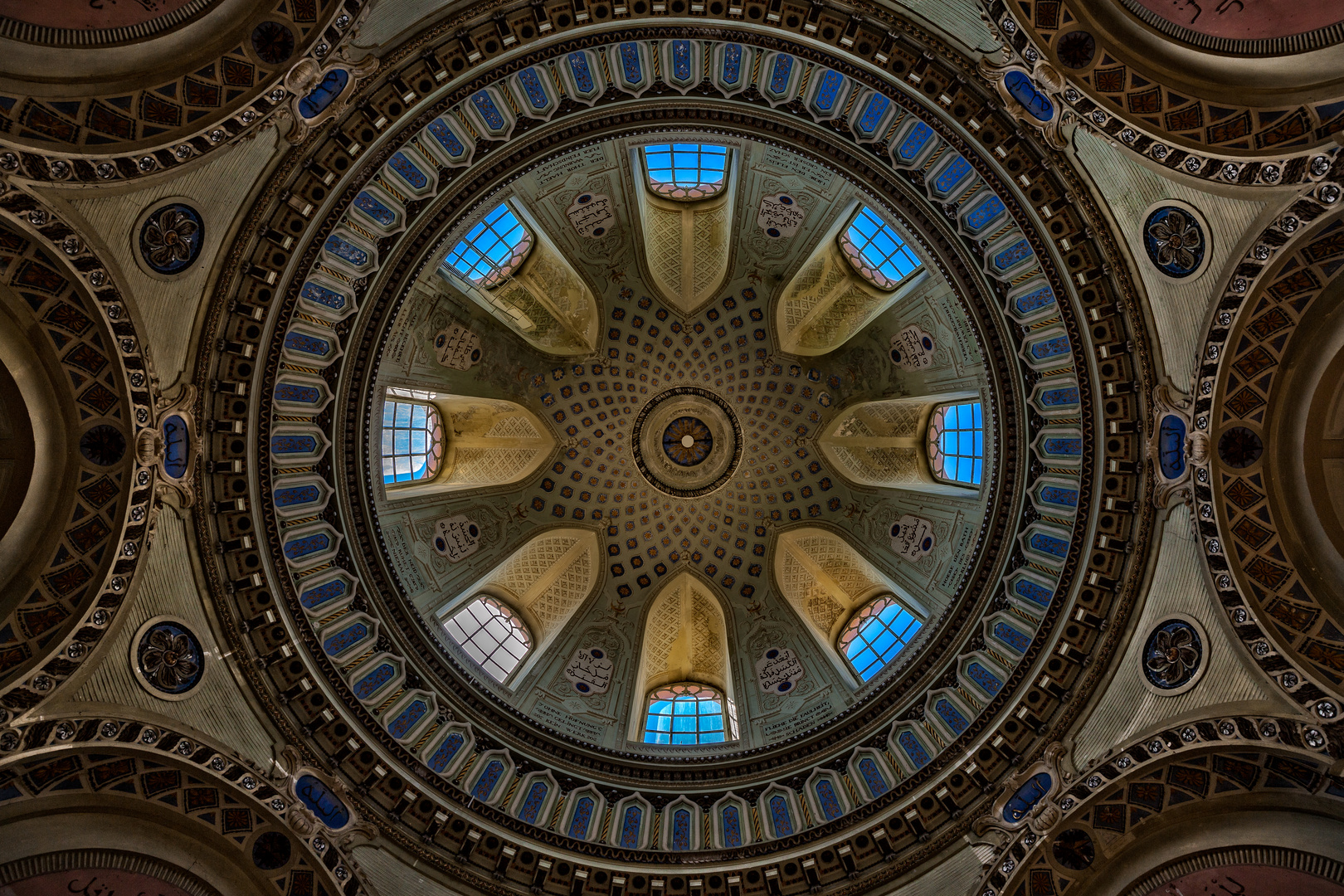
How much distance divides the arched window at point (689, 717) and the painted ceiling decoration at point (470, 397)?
0.83 feet

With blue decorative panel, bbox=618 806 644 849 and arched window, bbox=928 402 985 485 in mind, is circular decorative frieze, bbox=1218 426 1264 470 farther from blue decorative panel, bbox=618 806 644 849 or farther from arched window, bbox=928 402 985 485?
blue decorative panel, bbox=618 806 644 849

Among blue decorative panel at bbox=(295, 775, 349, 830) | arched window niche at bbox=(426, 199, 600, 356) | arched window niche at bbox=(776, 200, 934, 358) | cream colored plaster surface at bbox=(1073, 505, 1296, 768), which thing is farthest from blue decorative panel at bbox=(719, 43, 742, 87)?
blue decorative panel at bbox=(295, 775, 349, 830)

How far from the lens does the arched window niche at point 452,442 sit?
2128 centimetres

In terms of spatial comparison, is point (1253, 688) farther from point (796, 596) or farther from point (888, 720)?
point (796, 596)

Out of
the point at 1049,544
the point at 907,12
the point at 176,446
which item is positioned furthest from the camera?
the point at 1049,544

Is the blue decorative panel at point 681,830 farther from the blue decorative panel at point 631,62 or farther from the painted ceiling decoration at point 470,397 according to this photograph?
the blue decorative panel at point 631,62

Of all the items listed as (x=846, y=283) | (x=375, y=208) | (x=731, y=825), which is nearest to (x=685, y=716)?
(x=731, y=825)

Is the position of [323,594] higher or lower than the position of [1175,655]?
higher

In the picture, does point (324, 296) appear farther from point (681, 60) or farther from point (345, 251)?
point (681, 60)

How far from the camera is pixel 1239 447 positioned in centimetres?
1401

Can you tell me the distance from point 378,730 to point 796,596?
13036 millimetres

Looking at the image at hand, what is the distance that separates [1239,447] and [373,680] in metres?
18.8

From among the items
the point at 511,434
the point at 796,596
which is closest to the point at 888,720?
the point at 796,596

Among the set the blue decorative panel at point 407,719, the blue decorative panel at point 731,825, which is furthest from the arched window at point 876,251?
the blue decorative panel at point 407,719
